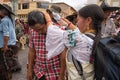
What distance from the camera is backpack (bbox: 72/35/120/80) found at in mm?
2035

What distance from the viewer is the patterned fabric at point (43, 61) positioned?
318cm

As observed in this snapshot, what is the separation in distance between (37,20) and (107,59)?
1.18m

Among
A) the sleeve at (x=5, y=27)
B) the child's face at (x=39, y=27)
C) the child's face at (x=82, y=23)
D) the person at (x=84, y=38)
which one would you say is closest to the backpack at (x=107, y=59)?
the person at (x=84, y=38)

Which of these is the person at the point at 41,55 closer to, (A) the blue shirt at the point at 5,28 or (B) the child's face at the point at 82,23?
(B) the child's face at the point at 82,23

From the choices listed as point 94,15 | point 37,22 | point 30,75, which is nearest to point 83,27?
point 94,15

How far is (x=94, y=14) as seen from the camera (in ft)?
7.72

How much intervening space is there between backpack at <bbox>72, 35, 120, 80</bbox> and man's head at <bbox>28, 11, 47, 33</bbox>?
38.2 inches

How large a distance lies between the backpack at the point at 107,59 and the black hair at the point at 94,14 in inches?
8.7

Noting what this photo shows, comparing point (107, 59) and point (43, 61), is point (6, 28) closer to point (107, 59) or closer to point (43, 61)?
point (43, 61)

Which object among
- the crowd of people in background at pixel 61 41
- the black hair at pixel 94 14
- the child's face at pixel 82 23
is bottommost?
the crowd of people in background at pixel 61 41

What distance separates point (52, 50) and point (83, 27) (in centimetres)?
53

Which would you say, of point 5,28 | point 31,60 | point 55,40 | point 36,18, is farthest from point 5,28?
point 55,40

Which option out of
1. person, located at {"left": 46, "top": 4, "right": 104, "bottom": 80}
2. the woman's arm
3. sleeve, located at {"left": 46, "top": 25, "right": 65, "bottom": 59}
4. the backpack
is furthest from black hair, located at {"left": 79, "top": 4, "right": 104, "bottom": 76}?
the woman's arm

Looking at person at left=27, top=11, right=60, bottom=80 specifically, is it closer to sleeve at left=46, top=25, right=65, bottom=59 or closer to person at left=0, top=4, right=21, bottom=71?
sleeve at left=46, top=25, right=65, bottom=59
